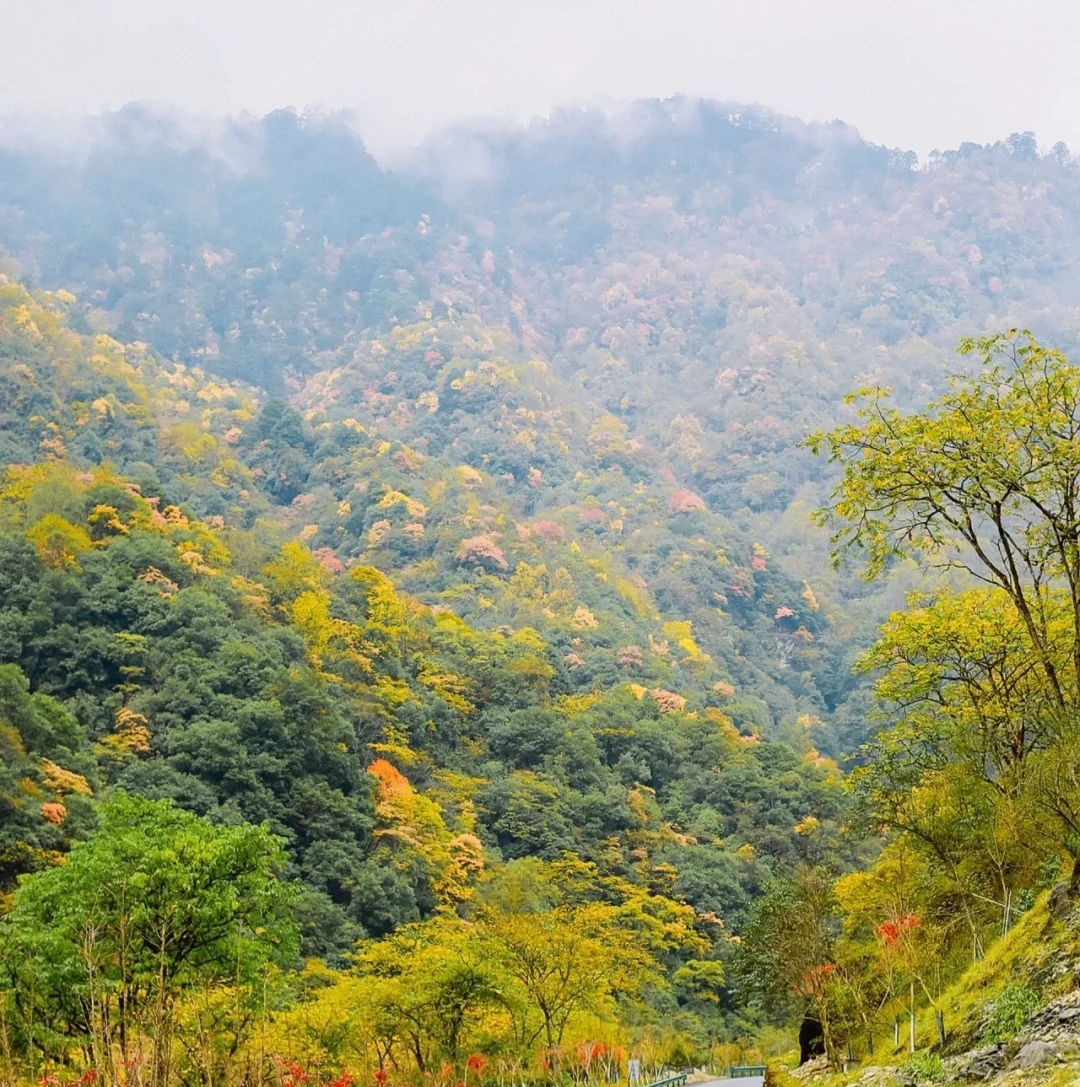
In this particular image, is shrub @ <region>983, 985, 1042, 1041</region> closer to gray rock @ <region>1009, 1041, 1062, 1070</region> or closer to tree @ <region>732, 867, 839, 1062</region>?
gray rock @ <region>1009, 1041, 1062, 1070</region>

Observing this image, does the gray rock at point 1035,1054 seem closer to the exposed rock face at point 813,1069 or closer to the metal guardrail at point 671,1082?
the exposed rock face at point 813,1069

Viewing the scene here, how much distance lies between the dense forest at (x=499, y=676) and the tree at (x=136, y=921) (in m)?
0.09

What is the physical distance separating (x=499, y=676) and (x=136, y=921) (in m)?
34.8

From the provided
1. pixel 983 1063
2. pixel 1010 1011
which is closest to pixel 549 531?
pixel 1010 1011

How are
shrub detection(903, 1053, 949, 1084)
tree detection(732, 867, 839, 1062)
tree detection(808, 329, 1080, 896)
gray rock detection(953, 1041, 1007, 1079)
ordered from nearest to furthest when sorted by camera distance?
gray rock detection(953, 1041, 1007, 1079) < shrub detection(903, 1053, 949, 1084) < tree detection(808, 329, 1080, 896) < tree detection(732, 867, 839, 1062)

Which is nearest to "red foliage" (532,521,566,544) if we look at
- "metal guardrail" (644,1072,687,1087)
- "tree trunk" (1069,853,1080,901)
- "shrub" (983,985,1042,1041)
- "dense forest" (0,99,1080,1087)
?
"dense forest" (0,99,1080,1087)

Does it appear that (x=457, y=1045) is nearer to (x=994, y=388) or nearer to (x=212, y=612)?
(x=994, y=388)

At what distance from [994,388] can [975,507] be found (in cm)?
152

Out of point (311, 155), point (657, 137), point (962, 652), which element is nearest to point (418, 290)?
point (311, 155)

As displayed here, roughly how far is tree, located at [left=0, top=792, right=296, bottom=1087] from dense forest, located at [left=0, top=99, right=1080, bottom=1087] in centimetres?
9

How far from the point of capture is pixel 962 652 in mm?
18734

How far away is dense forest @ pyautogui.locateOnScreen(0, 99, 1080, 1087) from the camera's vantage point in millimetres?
14648

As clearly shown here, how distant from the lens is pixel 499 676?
49500mm

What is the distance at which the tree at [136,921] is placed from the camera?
14.7 metres
